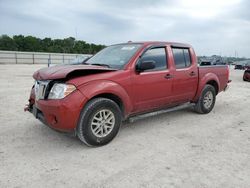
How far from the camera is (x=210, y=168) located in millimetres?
3348

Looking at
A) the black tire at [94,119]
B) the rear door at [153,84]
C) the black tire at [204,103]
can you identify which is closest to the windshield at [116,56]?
the rear door at [153,84]

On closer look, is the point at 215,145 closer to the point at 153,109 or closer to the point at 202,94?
the point at 153,109

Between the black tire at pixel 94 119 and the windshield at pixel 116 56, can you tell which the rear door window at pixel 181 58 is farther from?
the black tire at pixel 94 119

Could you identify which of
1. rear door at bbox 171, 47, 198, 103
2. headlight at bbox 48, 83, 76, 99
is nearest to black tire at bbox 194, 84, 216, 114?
rear door at bbox 171, 47, 198, 103

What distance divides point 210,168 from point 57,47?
5161cm

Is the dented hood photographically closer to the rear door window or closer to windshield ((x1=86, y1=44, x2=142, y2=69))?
windshield ((x1=86, y1=44, x2=142, y2=69))

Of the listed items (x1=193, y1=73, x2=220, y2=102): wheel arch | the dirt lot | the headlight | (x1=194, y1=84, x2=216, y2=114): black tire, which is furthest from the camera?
(x1=194, y1=84, x2=216, y2=114): black tire

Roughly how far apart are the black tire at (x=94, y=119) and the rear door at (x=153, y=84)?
1.92 feet

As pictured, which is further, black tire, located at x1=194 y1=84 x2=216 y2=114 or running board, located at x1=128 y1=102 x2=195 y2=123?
black tire, located at x1=194 y1=84 x2=216 y2=114

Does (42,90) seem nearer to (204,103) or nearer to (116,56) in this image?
(116,56)

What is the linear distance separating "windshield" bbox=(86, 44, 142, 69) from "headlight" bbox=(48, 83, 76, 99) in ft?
3.59

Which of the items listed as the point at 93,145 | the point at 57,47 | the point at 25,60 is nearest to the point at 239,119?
the point at 93,145

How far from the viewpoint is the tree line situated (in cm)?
4641

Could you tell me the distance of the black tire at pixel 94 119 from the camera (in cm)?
382
